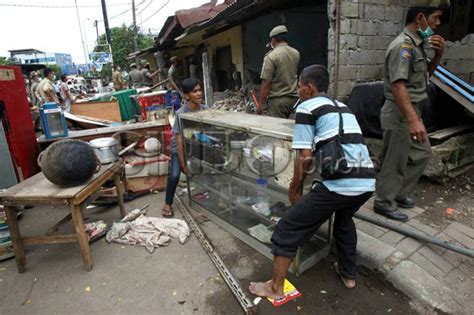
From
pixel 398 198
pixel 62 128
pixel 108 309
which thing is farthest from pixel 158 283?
pixel 62 128

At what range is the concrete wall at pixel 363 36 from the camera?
4.87 metres

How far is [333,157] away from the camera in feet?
6.79

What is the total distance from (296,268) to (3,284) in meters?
2.78

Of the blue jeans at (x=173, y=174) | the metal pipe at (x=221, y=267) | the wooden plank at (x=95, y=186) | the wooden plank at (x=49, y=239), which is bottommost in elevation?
the metal pipe at (x=221, y=267)

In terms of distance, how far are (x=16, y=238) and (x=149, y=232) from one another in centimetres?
128

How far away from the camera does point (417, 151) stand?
3277 mm

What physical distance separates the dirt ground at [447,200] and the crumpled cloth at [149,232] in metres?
2.75

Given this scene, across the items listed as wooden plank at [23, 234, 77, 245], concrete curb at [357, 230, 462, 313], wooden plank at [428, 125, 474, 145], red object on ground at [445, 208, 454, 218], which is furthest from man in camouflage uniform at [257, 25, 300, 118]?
wooden plank at [23, 234, 77, 245]

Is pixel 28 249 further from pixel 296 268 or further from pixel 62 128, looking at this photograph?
pixel 296 268

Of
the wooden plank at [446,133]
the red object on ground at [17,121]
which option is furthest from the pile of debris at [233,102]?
the red object on ground at [17,121]

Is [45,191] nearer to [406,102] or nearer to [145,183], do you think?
[145,183]

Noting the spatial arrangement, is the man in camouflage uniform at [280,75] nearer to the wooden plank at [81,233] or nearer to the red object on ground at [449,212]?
the red object on ground at [449,212]

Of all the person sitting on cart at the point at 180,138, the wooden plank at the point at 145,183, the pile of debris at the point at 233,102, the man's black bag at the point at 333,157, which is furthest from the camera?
the pile of debris at the point at 233,102

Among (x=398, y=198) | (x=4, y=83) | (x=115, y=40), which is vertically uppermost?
(x=115, y=40)
